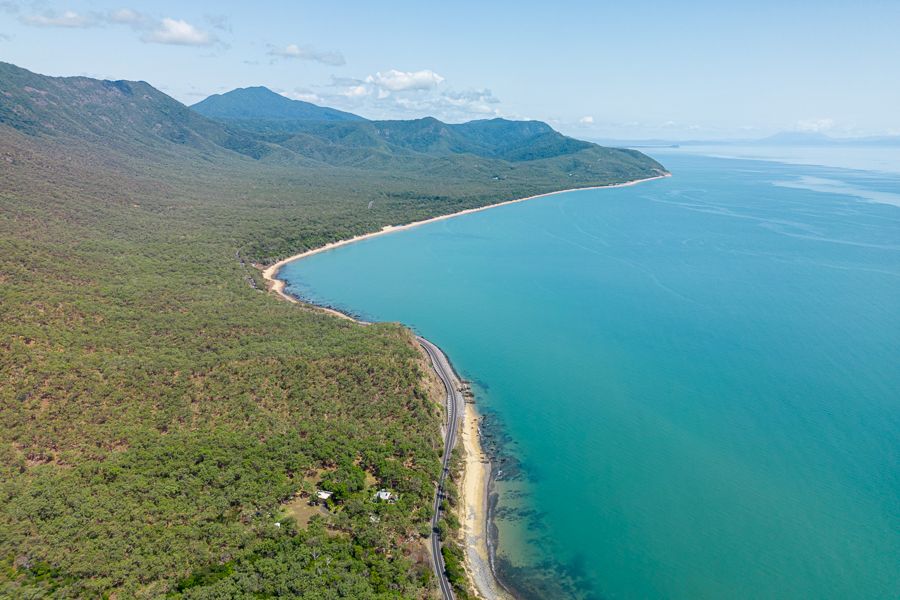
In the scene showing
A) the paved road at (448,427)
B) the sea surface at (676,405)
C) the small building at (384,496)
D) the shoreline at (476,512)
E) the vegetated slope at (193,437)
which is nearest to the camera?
the vegetated slope at (193,437)

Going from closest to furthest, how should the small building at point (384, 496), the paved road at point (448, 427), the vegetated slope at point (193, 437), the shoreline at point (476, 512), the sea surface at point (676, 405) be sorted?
the vegetated slope at point (193, 437) < the paved road at point (448, 427) < the shoreline at point (476, 512) < the sea surface at point (676, 405) < the small building at point (384, 496)

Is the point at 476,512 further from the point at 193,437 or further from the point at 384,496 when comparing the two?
the point at 193,437

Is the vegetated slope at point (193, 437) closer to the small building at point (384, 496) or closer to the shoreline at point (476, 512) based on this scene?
the small building at point (384, 496)

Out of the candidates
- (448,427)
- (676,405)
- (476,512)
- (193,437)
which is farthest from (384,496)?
(676,405)

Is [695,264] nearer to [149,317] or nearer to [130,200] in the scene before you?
[149,317]

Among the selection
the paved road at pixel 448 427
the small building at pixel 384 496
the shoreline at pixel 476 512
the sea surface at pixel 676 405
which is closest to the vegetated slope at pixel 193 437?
the small building at pixel 384 496

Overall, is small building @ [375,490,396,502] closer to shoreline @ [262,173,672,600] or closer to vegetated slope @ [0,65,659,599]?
vegetated slope @ [0,65,659,599]
